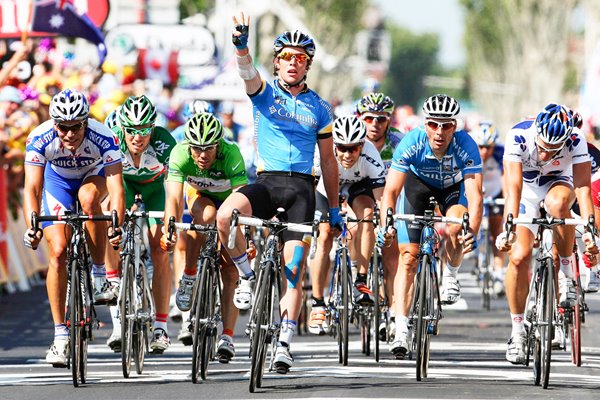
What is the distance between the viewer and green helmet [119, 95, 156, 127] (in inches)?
516

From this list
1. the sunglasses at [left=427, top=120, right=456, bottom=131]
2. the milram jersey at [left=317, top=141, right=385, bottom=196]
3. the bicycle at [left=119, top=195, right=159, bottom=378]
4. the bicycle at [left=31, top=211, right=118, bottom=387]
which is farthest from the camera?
the milram jersey at [left=317, top=141, right=385, bottom=196]

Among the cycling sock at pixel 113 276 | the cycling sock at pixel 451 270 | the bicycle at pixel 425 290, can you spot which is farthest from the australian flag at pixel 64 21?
the bicycle at pixel 425 290

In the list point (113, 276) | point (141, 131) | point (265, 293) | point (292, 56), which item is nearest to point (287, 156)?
point (292, 56)

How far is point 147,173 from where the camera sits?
1370 centimetres

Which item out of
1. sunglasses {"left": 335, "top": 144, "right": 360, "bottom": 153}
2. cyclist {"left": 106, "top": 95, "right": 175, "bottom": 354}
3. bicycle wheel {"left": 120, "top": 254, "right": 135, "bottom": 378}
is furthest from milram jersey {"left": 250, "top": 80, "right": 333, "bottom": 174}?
sunglasses {"left": 335, "top": 144, "right": 360, "bottom": 153}

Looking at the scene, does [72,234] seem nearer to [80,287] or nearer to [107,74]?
[80,287]

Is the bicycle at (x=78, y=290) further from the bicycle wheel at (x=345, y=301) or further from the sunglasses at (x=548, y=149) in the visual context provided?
the sunglasses at (x=548, y=149)

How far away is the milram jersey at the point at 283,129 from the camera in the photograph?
1209 centimetres

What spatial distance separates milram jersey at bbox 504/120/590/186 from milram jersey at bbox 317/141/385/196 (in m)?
2.08

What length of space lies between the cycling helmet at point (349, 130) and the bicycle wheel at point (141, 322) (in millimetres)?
2597

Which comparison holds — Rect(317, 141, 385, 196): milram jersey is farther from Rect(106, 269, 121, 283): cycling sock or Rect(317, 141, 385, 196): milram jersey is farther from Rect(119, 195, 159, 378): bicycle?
Rect(119, 195, 159, 378): bicycle

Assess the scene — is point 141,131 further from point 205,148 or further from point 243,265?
point 243,265

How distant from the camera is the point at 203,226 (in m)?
12.3

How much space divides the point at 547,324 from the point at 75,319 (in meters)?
3.24
